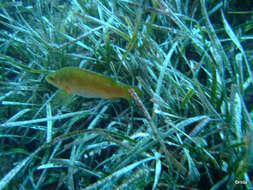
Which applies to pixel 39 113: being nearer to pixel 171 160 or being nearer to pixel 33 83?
pixel 33 83

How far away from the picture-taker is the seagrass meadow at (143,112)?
138 cm

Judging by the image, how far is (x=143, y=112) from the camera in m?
1.28

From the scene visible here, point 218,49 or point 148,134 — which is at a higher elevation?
point 218,49

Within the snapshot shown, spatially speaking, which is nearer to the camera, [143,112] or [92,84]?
[143,112]

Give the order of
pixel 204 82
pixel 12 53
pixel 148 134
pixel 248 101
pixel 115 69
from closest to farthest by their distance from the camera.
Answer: pixel 148 134 → pixel 248 101 → pixel 204 82 → pixel 115 69 → pixel 12 53

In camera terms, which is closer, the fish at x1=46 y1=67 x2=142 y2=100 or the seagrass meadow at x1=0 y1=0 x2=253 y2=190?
the seagrass meadow at x1=0 y1=0 x2=253 y2=190

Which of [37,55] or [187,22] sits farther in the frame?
[37,55]

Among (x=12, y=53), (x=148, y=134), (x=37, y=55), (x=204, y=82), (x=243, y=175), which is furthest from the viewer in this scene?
(x=12, y=53)

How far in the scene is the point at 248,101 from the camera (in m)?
1.75

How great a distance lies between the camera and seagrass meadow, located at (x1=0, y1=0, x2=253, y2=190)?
138 centimetres

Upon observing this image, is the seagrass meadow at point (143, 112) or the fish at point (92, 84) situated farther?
the fish at point (92, 84)

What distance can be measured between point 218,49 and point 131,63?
0.95 m

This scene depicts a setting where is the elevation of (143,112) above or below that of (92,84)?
below

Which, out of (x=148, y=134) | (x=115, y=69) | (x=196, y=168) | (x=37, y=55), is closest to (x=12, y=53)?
(x=37, y=55)
